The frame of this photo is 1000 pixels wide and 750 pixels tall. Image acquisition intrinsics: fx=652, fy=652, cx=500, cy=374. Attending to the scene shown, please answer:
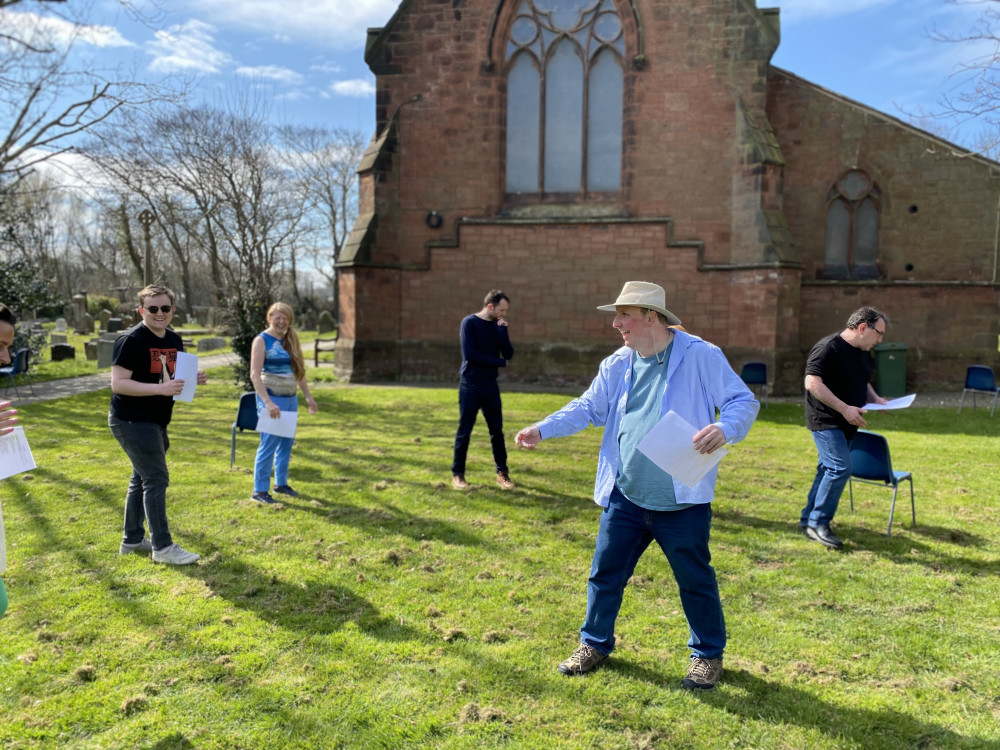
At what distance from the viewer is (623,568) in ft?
11.4

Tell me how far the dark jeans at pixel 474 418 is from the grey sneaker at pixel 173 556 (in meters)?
2.93

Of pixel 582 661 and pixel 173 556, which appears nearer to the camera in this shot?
pixel 582 661

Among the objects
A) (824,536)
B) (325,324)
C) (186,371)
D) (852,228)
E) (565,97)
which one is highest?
(565,97)

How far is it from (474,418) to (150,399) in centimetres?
331

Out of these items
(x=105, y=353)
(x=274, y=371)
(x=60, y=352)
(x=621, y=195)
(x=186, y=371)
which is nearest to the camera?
(x=186, y=371)

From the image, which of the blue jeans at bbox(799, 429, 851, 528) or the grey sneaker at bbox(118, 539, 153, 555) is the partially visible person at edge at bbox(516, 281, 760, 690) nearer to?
the blue jeans at bbox(799, 429, 851, 528)

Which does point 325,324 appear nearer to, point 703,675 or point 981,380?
point 981,380

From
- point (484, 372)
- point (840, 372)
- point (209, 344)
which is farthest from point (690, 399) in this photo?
point (209, 344)

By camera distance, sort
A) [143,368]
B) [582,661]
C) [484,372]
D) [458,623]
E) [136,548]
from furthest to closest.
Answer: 1. [484,372]
2. [136,548]
3. [143,368]
4. [458,623]
5. [582,661]

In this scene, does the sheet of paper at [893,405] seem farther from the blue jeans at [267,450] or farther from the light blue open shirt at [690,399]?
the blue jeans at [267,450]

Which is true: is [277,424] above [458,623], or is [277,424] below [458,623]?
above

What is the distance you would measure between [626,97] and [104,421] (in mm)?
12720

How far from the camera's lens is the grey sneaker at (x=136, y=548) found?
16.7ft

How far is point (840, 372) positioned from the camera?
5473 mm
